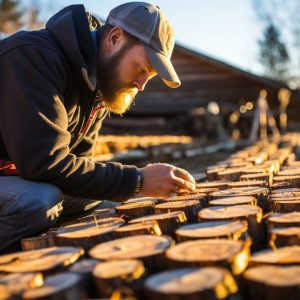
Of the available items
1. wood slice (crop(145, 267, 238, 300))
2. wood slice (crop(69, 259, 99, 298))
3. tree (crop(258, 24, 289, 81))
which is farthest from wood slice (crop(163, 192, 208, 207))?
tree (crop(258, 24, 289, 81))

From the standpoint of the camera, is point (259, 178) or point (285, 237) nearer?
point (285, 237)

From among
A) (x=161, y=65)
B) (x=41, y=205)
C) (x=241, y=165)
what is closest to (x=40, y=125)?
(x=41, y=205)

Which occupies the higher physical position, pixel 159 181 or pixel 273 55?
pixel 273 55

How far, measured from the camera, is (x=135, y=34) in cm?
301

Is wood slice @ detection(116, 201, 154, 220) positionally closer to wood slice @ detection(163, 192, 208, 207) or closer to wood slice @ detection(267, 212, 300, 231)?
wood slice @ detection(163, 192, 208, 207)

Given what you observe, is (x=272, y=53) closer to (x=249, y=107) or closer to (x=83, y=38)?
(x=249, y=107)

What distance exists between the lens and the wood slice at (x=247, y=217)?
2.19 m

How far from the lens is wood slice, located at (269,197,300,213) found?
7.83ft

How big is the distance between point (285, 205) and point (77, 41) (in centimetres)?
152

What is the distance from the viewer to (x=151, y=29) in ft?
9.77

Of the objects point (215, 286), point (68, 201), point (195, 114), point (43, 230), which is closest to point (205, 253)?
point (215, 286)

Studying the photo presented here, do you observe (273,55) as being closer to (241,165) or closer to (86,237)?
(241,165)

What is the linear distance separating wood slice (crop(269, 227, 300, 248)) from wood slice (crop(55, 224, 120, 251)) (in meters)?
0.76

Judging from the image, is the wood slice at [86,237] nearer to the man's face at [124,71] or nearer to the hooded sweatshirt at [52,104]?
the hooded sweatshirt at [52,104]
